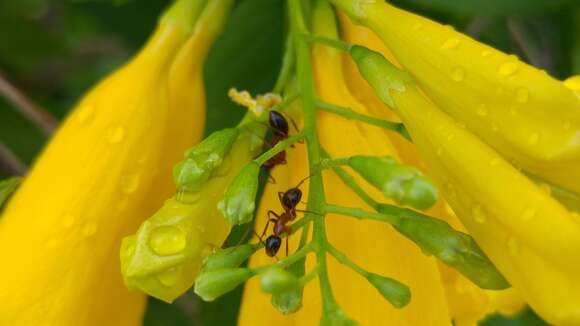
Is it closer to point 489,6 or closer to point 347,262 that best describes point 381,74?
point 347,262

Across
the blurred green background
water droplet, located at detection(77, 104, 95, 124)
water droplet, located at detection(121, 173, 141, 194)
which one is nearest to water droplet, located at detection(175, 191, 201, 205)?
water droplet, located at detection(121, 173, 141, 194)

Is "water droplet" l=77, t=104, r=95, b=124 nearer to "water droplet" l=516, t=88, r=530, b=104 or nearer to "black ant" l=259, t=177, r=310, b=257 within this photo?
"black ant" l=259, t=177, r=310, b=257

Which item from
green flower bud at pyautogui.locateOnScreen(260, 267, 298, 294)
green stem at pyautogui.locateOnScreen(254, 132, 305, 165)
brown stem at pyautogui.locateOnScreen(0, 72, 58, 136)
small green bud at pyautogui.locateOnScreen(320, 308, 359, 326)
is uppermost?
brown stem at pyautogui.locateOnScreen(0, 72, 58, 136)

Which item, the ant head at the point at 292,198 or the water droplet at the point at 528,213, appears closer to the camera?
the water droplet at the point at 528,213

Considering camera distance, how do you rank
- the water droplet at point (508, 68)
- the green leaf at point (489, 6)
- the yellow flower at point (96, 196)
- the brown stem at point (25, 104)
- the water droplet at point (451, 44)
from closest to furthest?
the water droplet at point (508, 68) < the water droplet at point (451, 44) < the yellow flower at point (96, 196) < the green leaf at point (489, 6) < the brown stem at point (25, 104)

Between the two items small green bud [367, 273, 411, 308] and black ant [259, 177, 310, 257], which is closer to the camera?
small green bud [367, 273, 411, 308]

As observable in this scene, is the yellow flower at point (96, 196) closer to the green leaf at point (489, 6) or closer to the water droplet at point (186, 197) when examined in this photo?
the water droplet at point (186, 197)


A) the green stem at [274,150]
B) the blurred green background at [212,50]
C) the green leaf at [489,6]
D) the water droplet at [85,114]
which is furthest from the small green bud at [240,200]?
the green leaf at [489,6]
